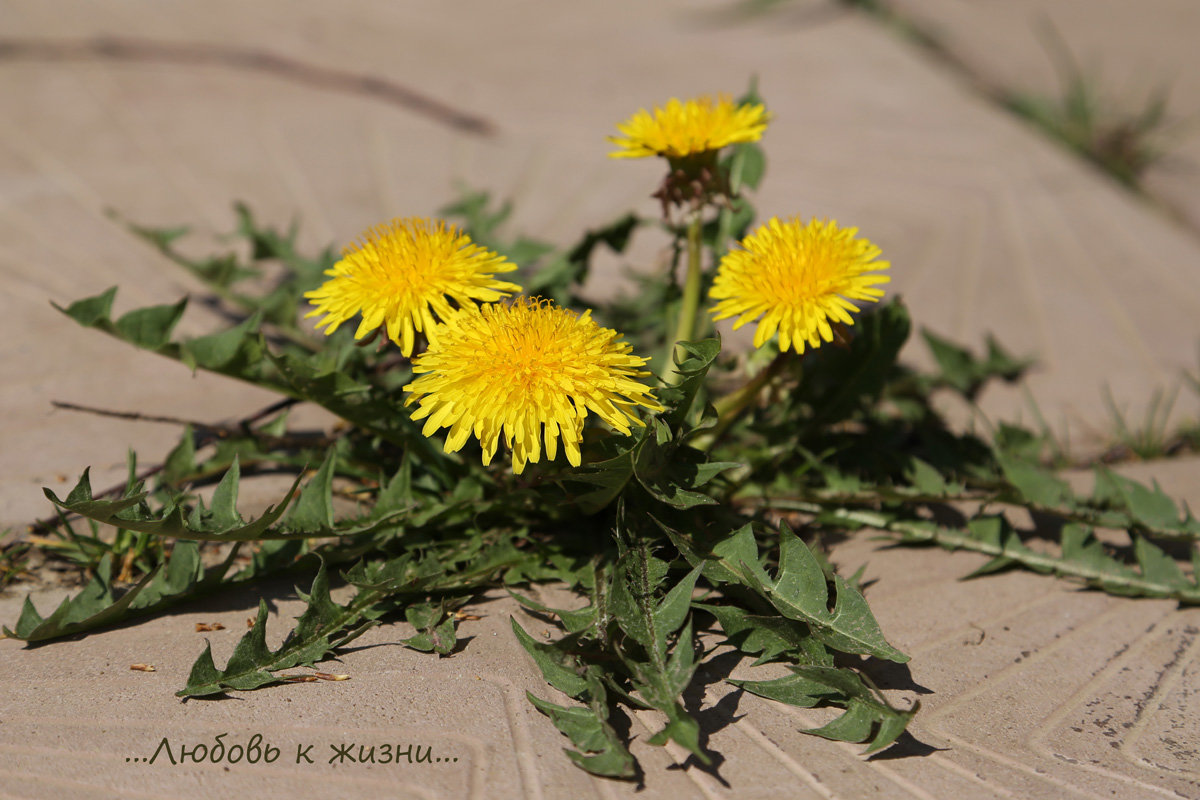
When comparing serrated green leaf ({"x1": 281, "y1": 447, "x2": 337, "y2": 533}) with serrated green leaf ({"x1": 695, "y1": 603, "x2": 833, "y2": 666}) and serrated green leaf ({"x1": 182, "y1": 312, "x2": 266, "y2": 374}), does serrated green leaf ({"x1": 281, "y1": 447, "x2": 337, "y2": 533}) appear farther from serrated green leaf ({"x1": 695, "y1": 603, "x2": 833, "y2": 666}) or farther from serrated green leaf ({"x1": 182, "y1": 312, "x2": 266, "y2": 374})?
serrated green leaf ({"x1": 695, "y1": 603, "x2": 833, "y2": 666})

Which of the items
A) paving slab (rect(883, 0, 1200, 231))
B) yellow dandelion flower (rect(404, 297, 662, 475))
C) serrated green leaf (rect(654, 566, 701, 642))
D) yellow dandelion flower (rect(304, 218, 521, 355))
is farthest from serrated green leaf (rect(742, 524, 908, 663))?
paving slab (rect(883, 0, 1200, 231))

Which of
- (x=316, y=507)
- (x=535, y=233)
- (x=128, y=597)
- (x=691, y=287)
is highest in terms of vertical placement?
(x=535, y=233)

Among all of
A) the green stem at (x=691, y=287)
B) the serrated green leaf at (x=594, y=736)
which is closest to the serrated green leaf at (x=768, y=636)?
the serrated green leaf at (x=594, y=736)

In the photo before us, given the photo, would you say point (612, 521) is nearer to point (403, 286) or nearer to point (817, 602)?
point (817, 602)

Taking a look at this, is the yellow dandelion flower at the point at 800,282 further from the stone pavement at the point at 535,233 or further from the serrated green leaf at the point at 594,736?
the serrated green leaf at the point at 594,736

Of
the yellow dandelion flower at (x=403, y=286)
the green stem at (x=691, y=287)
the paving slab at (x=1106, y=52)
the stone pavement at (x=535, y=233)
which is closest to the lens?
the stone pavement at (x=535, y=233)

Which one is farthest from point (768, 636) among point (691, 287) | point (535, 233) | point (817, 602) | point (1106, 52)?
point (1106, 52)

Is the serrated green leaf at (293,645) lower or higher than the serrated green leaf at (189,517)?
lower
